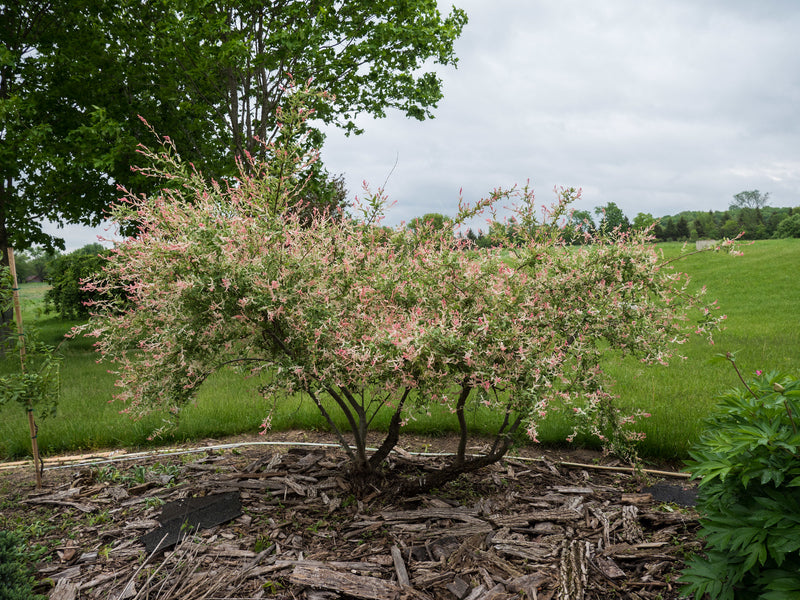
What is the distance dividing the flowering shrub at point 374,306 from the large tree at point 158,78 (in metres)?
6.59

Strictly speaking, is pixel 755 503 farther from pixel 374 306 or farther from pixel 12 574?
pixel 12 574

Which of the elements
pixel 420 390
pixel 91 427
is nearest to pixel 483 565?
pixel 420 390

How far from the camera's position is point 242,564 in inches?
135

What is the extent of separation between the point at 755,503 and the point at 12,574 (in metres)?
4.21

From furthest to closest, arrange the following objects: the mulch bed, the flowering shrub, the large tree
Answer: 1. the large tree
2. the flowering shrub
3. the mulch bed

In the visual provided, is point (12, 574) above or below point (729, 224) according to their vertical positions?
below

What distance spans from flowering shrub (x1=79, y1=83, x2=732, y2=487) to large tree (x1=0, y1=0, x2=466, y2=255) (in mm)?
6586

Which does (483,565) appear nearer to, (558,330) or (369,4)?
(558,330)

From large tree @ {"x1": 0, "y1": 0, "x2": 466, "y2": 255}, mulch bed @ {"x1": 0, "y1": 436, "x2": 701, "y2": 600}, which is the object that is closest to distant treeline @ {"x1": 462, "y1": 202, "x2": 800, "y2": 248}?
large tree @ {"x1": 0, "y1": 0, "x2": 466, "y2": 255}

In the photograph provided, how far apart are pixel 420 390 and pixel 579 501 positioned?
5.89 ft

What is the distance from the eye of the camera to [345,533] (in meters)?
3.81

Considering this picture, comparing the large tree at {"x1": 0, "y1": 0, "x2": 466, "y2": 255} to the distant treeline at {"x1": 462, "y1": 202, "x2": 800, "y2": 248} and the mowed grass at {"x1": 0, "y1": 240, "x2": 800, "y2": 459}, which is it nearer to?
the mowed grass at {"x1": 0, "y1": 240, "x2": 800, "y2": 459}

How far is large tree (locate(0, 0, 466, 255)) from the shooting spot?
32.4ft

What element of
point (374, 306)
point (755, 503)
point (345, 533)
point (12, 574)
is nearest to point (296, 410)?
point (345, 533)
